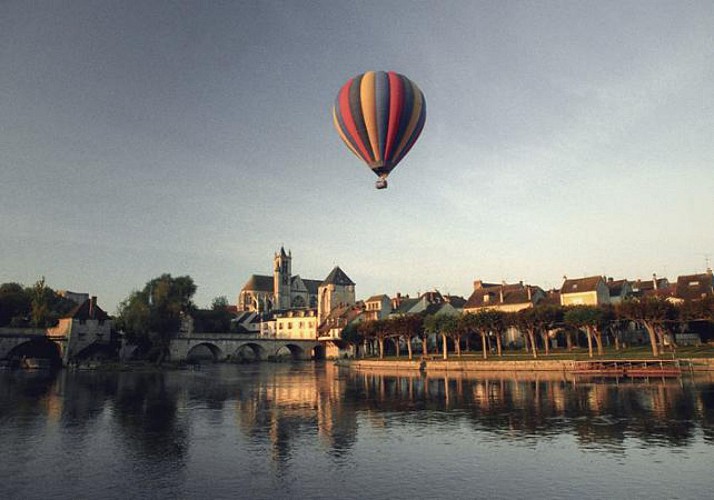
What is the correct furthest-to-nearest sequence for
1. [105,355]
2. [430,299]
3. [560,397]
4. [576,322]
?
1. [430,299]
2. [105,355]
3. [576,322]
4. [560,397]

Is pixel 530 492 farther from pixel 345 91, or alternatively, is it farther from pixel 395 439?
pixel 345 91

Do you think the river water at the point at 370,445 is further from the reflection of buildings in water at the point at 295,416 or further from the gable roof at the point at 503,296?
the gable roof at the point at 503,296

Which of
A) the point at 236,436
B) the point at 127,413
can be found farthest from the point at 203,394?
the point at 236,436

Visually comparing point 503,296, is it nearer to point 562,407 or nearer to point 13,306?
point 562,407

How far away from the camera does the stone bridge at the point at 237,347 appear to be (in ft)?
349

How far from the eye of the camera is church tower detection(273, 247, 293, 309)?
191 m

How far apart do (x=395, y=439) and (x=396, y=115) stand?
2843 centimetres

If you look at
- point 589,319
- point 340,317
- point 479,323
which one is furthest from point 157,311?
point 589,319

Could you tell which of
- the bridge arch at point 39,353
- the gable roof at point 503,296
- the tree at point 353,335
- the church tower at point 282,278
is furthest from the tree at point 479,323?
the church tower at point 282,278

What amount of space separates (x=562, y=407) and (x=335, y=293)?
120m

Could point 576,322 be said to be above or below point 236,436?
above

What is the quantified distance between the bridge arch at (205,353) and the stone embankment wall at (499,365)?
156 ft

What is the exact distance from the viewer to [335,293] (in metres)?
152

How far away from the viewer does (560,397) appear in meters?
38.5
